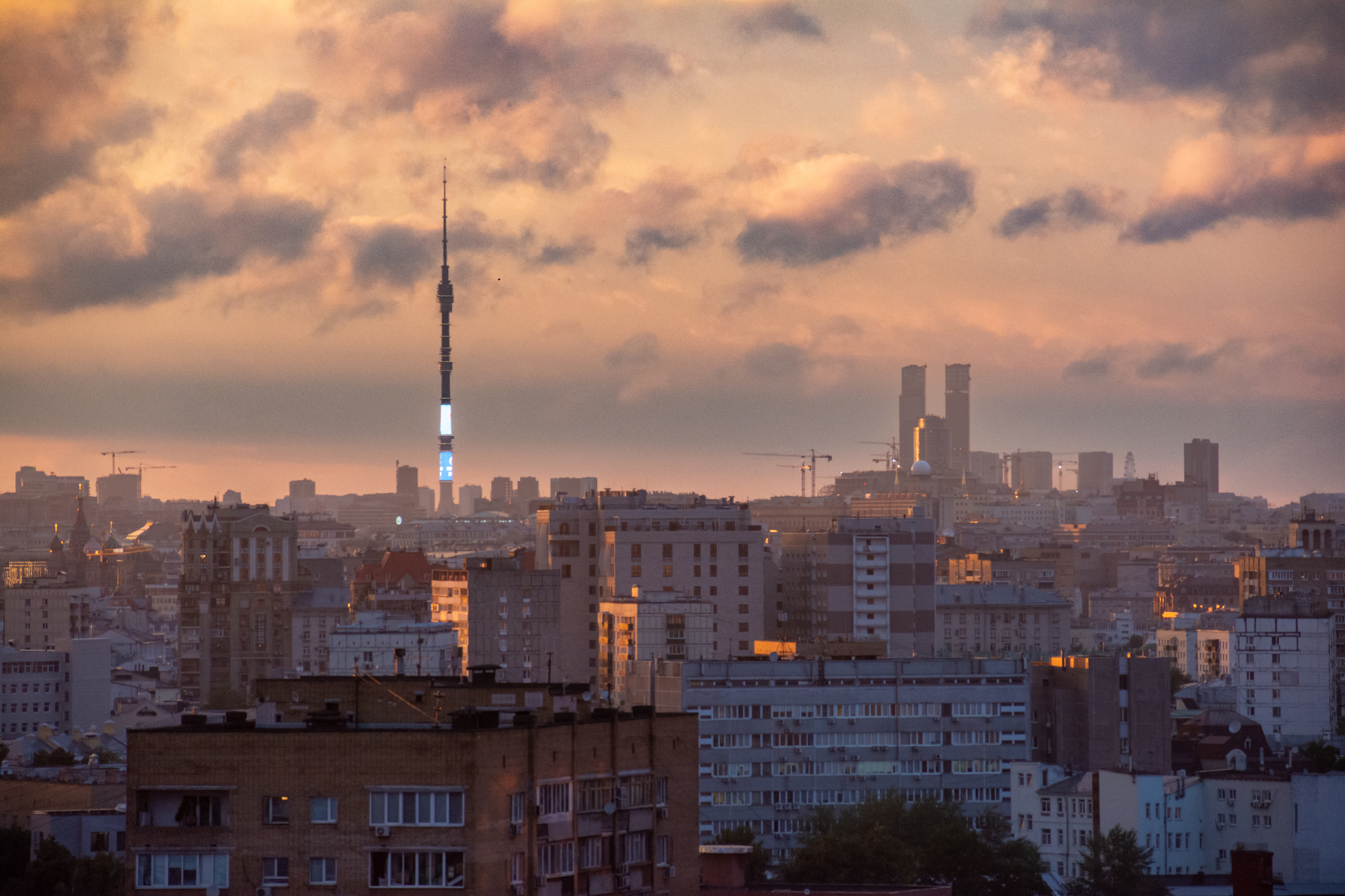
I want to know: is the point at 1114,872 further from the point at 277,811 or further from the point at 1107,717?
the point at 277,811

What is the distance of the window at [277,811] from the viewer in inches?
1134

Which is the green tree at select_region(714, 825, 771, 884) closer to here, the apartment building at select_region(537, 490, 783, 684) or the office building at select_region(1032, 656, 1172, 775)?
the office building at select_region(1032, 656, 1172, 775)

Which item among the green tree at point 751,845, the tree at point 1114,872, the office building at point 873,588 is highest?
the office building at point 873,588

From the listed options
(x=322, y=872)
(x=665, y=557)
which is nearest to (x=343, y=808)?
(x=322, y=872)

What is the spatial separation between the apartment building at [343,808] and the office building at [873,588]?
81.6 meters

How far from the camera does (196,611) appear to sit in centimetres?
13025

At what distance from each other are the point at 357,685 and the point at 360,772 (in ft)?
21.5

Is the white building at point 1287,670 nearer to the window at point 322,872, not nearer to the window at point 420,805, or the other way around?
the window at point 420,805

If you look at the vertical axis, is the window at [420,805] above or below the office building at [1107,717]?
above

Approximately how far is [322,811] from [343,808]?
0.27 meters

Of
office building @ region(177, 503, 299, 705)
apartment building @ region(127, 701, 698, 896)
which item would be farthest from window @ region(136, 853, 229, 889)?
office building @ region(177, 503, 299, 705)

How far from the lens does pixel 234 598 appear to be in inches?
4948

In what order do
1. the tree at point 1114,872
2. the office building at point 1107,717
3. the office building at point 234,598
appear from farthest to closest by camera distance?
the office building at point 234,598 → the office building at point 1107,717 → the tree at point 1114,872

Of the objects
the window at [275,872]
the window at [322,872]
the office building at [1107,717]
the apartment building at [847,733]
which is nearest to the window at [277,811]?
the window at [275,872]
